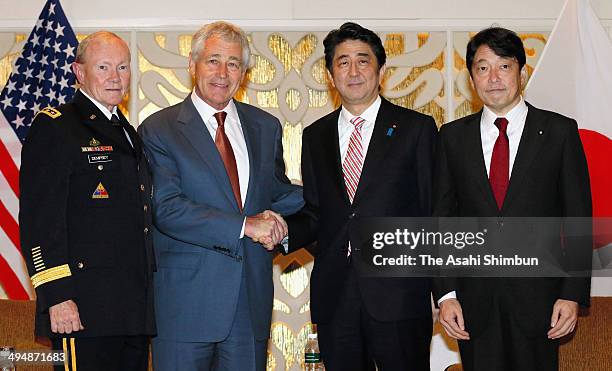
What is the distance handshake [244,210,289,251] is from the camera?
3.31 m

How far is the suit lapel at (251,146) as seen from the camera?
341cm

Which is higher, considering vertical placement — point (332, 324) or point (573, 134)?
point (573, 134)

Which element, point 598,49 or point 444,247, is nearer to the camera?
point 444,247

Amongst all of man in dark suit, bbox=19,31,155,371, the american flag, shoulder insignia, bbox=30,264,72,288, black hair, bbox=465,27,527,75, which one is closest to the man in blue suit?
man in dark suit, bbox=19,31,155,371

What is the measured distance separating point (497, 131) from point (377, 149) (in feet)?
1.62

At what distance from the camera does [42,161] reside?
2955 millimetres

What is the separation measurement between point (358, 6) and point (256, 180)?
2.30 meters

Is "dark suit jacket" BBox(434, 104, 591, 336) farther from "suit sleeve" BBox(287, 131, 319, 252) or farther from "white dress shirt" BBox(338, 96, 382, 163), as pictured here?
"suit sleeve" BBox(287, 131, 319, 252)

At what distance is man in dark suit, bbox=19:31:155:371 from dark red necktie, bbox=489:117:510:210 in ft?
4.34

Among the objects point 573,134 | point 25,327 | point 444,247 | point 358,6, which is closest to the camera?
point 573,134

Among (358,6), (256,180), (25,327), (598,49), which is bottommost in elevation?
(25,327)

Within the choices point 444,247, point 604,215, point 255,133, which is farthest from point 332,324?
point 604,215

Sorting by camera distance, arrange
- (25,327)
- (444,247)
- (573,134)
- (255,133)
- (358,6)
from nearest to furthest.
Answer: (573,134), (444,247), (255,133), (25,327), (358,6)

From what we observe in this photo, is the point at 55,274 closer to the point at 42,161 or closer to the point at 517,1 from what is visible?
the point at 42,161
